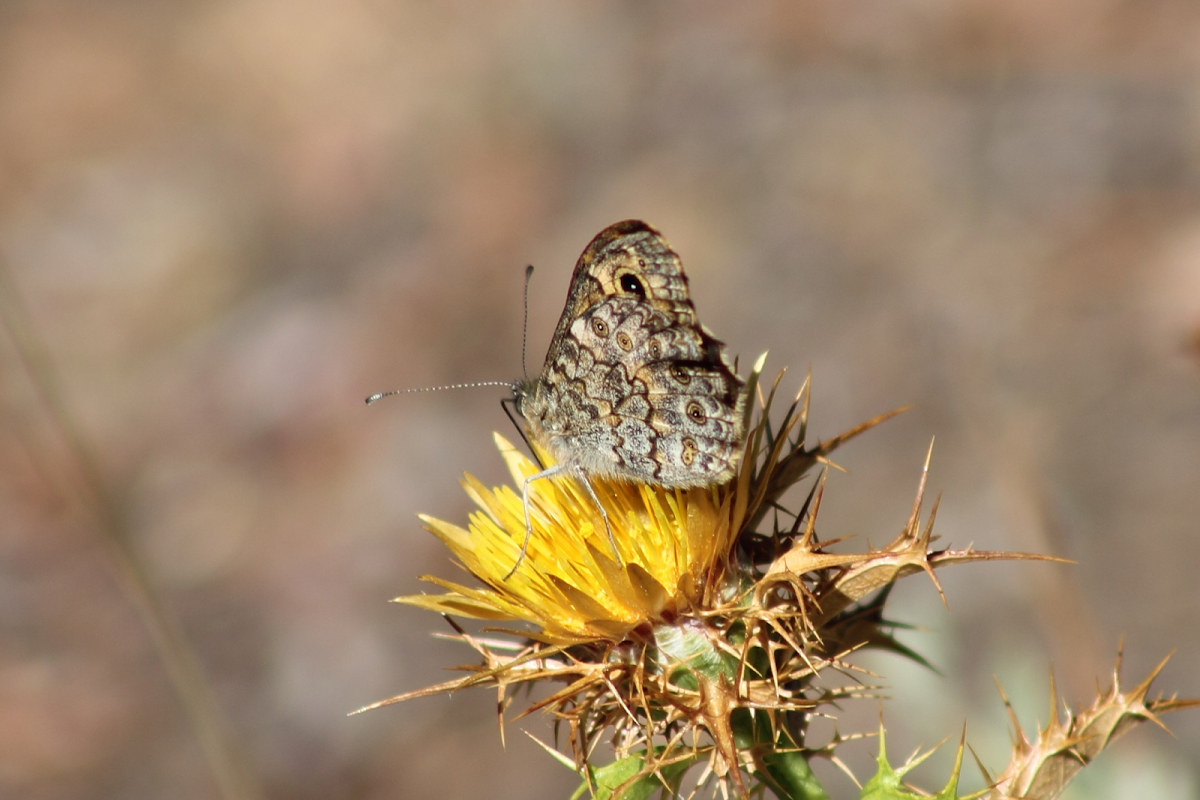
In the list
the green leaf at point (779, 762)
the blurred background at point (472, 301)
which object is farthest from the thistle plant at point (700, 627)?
the blurred background at point (472, 301)

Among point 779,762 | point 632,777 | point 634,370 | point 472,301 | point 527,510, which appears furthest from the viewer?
point 472,301

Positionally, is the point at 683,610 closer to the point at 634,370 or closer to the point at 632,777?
the point at 632,777

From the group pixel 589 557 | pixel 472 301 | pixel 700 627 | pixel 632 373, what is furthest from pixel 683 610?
pixel 472 301

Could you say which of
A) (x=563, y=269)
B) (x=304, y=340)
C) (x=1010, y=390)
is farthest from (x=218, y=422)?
(x=1010, y=390)

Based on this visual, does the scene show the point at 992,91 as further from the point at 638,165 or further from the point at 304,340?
the point at 304,340

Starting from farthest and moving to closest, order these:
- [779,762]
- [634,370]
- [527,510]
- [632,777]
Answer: [634,370] < [527,510] < [779,762] < [632,777]

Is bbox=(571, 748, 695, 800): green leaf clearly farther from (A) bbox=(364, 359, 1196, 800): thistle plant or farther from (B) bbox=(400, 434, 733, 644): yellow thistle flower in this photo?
(B) bbox=(400, 434, 733, 644): yellow thistle flower

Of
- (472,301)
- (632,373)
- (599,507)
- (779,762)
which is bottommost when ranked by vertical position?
(779,762)
